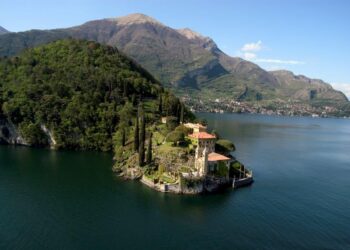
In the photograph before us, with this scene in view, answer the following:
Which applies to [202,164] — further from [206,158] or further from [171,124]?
[171,124]

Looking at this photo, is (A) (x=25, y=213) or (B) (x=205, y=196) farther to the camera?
(B) (x=205, y=196)

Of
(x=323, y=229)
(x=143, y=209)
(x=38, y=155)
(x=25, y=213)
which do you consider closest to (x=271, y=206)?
(x=323, y=229)

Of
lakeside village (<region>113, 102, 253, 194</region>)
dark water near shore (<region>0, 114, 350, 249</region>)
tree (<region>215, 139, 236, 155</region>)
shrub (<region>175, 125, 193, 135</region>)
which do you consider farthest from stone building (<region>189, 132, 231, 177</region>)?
dark water near shore (<region>0, 114, 350, 249</region>)

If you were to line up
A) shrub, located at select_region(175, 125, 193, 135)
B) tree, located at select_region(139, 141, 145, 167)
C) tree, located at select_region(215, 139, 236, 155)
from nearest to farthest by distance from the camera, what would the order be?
tree, located at select_region(139, 141, 145, 167)
shrub, located at select_region(175, 125, 193, 135)
tree, located at select_region(215, 139, 236, 155)

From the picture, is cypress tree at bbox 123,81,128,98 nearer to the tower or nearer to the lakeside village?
the lakeside village

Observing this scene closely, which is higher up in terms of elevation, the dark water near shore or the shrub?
the shrub

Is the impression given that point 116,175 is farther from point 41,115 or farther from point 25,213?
point 41,115

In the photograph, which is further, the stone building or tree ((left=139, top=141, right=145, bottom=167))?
tree ((left=139, top=141, right=145, bottom=167))
